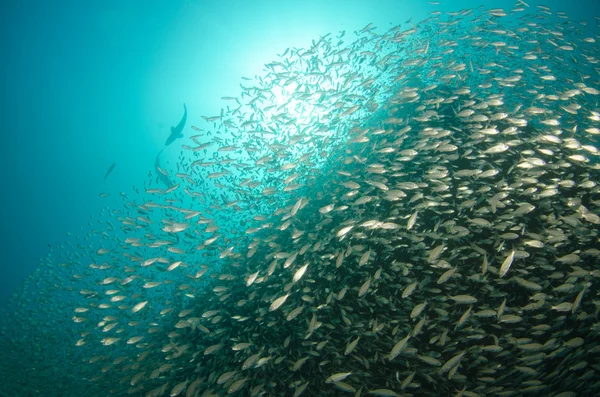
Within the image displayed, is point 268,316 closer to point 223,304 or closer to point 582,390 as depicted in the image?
point 223,304

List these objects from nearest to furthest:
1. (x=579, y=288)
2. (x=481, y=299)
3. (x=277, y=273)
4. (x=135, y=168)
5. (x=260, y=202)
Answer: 1. (x=579, y=288)
2. (x=481, y=299)
3. (x=277, y=273)
4. (x=260, y=202)
5. (x=135, y=168)

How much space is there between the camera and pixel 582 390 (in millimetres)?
4020

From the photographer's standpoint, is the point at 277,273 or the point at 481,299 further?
the point at 277,273

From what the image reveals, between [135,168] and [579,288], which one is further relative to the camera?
[135,168]

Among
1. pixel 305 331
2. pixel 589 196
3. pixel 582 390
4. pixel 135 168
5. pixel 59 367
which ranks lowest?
pixel 582 390

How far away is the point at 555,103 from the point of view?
926 cm

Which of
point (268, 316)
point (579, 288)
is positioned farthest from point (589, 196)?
point (268, 316)

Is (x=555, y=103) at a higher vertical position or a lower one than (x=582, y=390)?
higher

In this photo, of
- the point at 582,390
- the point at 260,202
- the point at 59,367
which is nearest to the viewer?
the point at 582,390

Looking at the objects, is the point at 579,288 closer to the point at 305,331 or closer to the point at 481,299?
the point at 481,299

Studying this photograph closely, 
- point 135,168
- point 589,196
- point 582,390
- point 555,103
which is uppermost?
point 135,168

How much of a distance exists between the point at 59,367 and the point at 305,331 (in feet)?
34.0

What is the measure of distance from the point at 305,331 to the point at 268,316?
94 centimetres

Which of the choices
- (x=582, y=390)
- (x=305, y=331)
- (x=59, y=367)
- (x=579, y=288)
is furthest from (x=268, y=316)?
(x=59, y=367)
